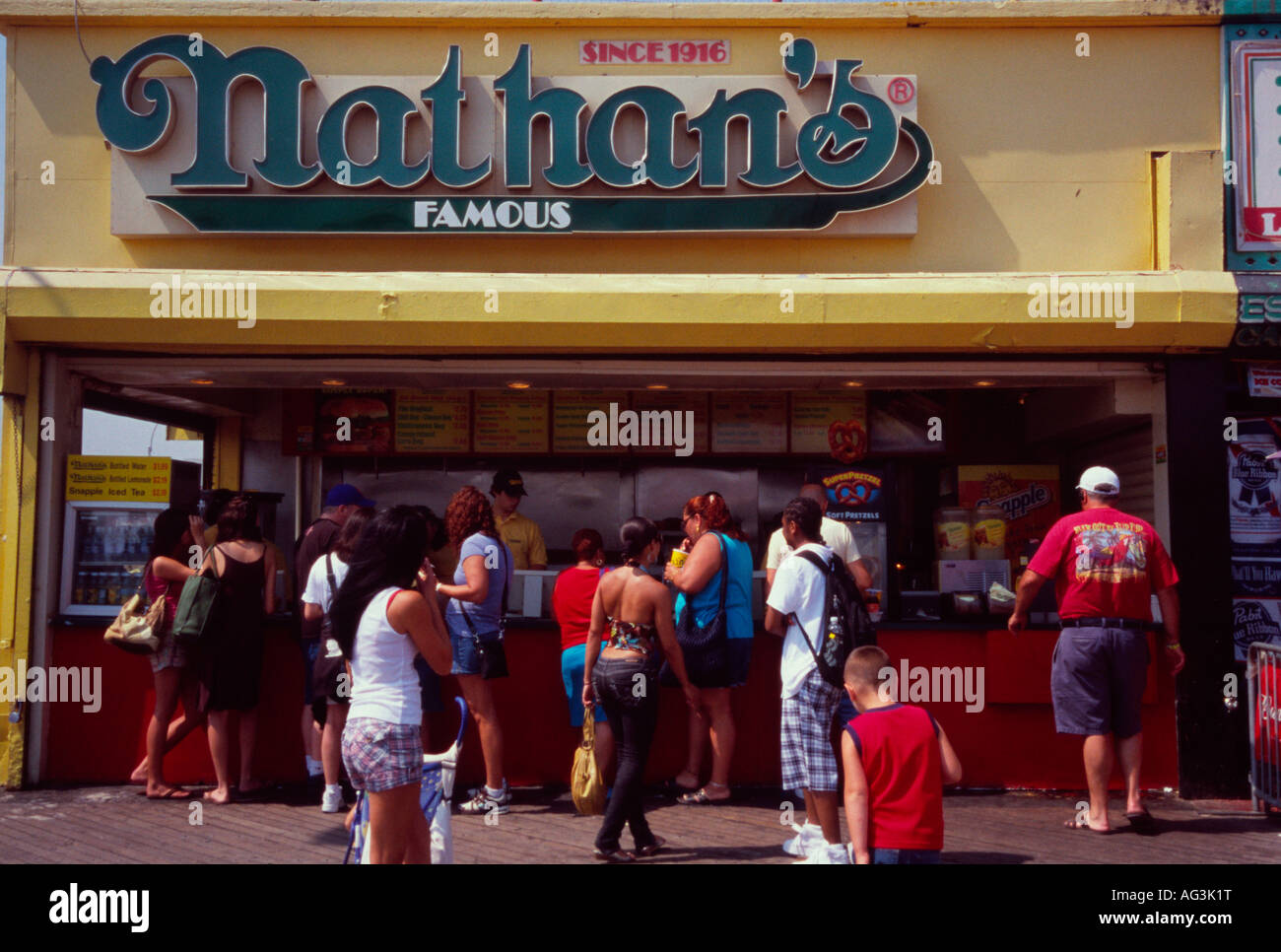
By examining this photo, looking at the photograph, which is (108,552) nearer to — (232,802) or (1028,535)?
(232,802)

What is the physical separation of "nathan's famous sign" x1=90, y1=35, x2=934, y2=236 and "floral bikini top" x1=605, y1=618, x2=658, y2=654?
3.16m

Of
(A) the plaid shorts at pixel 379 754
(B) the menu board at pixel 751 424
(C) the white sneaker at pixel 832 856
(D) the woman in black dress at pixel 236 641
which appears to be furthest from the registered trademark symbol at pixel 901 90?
(A) the plaid shorts at pixel 379 754

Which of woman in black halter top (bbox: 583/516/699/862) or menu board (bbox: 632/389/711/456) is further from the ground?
menu board (bbox: 632/389/711/456)

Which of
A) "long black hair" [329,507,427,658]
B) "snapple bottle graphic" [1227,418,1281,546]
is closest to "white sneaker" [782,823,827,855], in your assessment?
"long black hair" [329,507,427,658]

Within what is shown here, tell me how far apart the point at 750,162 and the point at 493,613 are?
3.49 meters

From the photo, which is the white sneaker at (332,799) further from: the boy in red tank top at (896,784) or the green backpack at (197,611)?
the boy in red tank top at (896,784)

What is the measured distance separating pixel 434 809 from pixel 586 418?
19.1 ft

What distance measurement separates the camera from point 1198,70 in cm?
797

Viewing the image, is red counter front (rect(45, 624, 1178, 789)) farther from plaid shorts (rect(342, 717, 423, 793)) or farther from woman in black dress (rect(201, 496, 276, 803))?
plaid shorts (rect(342, 717, 423, 793))

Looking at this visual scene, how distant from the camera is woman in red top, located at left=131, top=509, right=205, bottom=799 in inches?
291

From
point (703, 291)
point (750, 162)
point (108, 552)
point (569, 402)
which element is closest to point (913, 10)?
point (750, 162)

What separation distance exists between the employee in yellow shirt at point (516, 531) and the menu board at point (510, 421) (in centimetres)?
139

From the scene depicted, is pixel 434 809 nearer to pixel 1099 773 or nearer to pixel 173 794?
pixel 173 794

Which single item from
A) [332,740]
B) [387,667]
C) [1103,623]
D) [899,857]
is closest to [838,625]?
[899,857]
